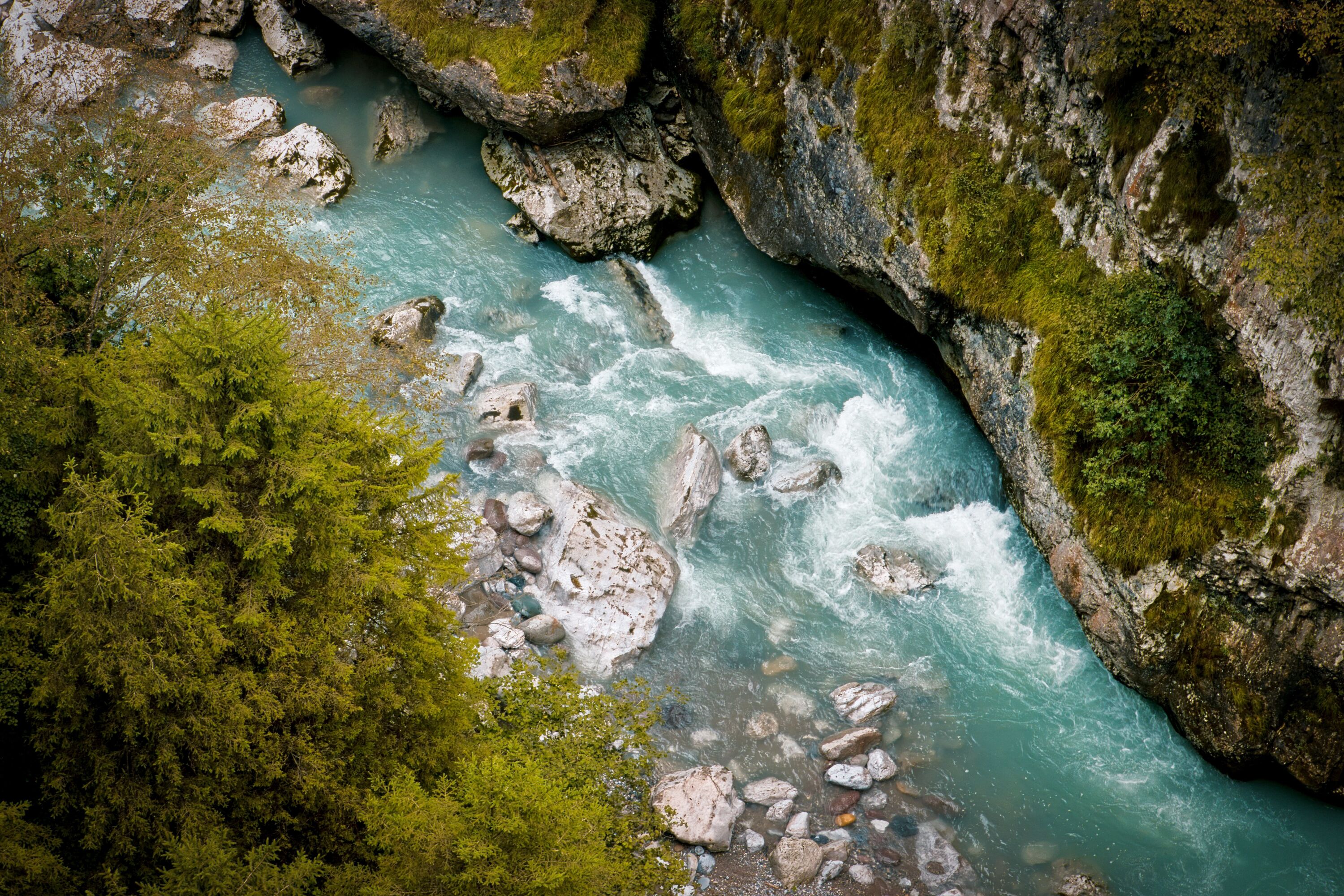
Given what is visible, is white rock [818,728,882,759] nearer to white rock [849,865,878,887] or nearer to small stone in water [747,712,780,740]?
small stone in water [747,712,780,740]

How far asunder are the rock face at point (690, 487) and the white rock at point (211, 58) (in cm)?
1871

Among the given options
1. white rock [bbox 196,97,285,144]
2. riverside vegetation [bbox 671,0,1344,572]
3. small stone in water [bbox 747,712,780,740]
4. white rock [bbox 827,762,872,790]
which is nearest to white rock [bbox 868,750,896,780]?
white rock [bbox 827,762,872,790]

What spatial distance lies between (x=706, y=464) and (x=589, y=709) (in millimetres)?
6522

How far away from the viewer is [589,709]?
1544 centimetres

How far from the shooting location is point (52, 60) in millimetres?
23297

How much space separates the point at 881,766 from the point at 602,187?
15863mm

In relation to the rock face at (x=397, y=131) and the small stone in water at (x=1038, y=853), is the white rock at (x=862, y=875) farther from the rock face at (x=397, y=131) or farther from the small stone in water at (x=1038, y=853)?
the rock face at (x=397, y=131)

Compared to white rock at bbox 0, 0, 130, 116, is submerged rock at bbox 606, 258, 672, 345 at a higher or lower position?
higher

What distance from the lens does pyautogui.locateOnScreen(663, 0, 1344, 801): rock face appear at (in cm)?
1392

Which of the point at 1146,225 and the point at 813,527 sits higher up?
the point at 1146,225

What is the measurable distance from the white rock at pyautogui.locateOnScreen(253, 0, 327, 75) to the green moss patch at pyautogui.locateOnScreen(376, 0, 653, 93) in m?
4.90

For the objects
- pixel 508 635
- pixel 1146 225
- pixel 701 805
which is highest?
pixel 1146 225

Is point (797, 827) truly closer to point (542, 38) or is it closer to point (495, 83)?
point (495, 83)

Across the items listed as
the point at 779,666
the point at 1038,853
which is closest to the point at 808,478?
the point at 779,666
